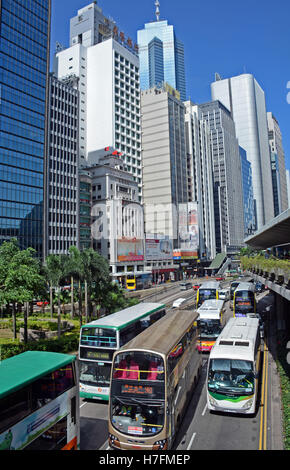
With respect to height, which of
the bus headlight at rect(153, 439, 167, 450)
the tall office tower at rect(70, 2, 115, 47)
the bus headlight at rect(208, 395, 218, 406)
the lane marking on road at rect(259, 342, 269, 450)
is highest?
the tall office tower at rect(70, 2, 115, 47)

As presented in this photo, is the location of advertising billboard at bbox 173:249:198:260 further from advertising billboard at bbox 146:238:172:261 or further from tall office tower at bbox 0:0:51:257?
tall office tower at bbox 0:0:51:257

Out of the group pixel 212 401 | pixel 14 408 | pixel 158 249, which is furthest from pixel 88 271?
pixel 158 249

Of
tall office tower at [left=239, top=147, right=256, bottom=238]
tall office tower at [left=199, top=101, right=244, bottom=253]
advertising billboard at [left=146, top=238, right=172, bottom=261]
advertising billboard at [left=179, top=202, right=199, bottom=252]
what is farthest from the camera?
tall office tower at [left=239, top=147, right=256, bottom=238]

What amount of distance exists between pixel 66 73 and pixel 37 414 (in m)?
107

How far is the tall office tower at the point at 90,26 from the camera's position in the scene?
10081 centimetres

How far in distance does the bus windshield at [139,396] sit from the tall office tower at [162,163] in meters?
93.3

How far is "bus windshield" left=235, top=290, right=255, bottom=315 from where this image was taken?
1207 inches

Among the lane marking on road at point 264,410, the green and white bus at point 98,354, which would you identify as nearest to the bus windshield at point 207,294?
the lane marking on road at point 264,410

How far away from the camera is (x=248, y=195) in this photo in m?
188

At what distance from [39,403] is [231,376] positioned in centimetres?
836

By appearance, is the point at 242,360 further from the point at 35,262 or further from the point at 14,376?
the point at 35,262

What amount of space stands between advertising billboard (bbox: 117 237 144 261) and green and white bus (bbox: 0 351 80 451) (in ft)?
227

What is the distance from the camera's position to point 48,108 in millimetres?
72562

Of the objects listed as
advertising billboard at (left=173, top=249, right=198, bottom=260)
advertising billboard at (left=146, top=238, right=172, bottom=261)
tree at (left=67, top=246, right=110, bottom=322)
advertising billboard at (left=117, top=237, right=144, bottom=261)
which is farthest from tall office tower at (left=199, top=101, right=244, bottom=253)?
tree at (left=67, top=246, right=110, bottom=322)
